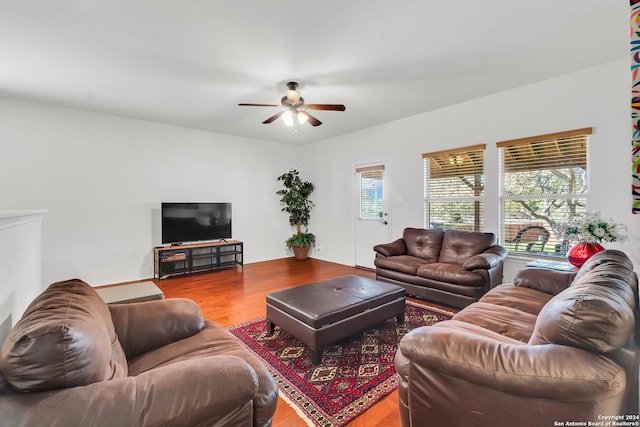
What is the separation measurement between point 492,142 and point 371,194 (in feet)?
7.14

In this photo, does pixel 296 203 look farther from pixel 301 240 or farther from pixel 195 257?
pixel 195 257

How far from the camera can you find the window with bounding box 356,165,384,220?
534 centimetres

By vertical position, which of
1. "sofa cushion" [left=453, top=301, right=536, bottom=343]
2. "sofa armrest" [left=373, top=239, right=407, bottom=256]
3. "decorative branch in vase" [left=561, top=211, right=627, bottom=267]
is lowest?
"sofa cushion" [left=453, top=301, right=536, bottom=343]

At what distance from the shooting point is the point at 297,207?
6590 mm

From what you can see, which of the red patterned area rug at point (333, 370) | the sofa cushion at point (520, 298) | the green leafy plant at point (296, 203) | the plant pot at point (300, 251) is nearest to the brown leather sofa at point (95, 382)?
the red patterned area rug at point (333, 370)

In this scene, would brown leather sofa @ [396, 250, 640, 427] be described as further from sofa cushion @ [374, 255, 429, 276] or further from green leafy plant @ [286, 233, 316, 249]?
green leafy plant @ [286, 233, 316, 249]

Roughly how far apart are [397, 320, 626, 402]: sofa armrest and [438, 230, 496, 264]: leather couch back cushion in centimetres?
281

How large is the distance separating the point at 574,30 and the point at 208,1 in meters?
2.96

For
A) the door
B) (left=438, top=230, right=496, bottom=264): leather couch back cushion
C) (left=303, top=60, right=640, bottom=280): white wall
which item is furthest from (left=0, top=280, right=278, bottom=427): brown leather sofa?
the door

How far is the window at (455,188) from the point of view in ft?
13.6

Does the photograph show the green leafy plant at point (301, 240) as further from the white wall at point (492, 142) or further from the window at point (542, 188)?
the window at point (542, 188)

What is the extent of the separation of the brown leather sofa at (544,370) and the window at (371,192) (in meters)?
4.02

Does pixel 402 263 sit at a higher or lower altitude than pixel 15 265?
lower

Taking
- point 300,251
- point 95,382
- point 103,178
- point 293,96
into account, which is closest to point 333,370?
point 95,382
